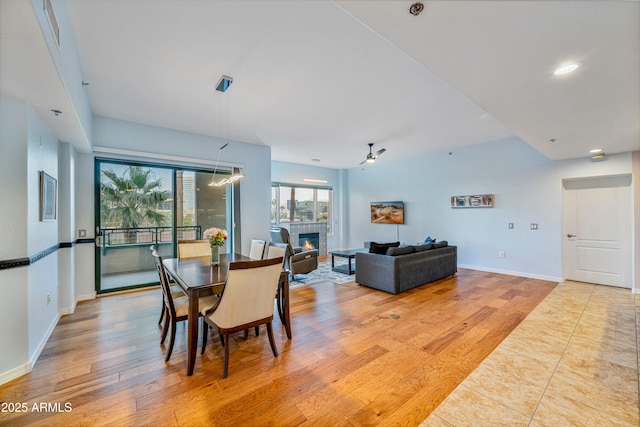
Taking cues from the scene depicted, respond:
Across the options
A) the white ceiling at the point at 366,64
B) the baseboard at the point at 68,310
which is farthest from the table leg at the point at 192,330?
the baseboard at the point at 68,310

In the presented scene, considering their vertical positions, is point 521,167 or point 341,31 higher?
point 341,31

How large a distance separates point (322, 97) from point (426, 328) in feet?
10.4

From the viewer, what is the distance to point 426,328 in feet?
10.5

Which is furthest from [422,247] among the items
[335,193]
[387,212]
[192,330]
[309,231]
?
[335,193]

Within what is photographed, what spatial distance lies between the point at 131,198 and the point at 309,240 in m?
4.72

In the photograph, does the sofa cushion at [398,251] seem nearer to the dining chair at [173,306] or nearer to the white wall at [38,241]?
the dining chair at [173,306]

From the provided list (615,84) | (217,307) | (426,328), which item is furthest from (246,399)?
(615,84)

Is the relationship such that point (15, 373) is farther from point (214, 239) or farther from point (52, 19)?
point (52, 19)

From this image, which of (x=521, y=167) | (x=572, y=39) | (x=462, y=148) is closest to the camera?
(x=572, y=39)

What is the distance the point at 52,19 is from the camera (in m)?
1.67

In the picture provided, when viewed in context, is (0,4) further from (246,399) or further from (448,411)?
(448,411)

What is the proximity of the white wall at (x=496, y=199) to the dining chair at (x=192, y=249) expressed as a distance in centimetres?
536

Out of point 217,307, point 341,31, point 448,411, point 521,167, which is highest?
point 341,31

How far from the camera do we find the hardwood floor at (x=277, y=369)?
1846 millimetres
